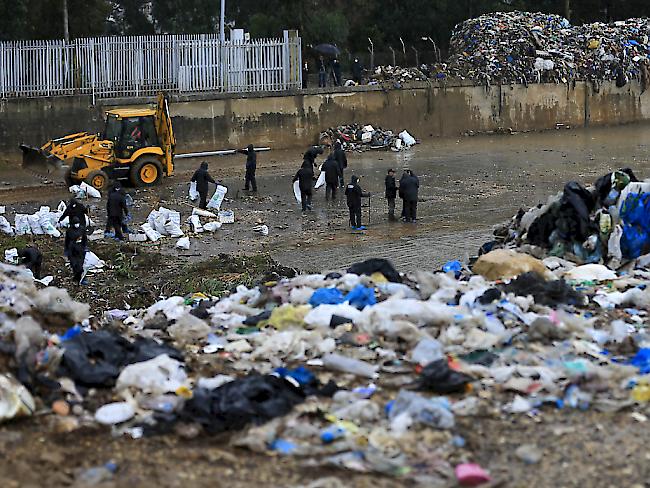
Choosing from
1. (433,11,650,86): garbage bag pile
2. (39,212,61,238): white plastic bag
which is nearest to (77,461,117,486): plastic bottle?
(39,212,61,238): white plastic bag

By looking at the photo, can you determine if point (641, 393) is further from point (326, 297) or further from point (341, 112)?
point (341, 112)

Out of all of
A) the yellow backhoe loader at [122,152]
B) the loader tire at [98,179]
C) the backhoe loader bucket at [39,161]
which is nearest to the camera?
the loader tire at [98,179]

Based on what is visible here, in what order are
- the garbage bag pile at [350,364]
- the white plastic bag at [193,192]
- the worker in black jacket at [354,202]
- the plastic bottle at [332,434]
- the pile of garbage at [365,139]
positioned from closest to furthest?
1. the plastic bottle at [332,434]
2. the garbage bag pile at [350,364]
3. the worker in black jacket at [354,202]
4. the white plastic bag at [193,192]
5. the pile of garbage at [365,139]

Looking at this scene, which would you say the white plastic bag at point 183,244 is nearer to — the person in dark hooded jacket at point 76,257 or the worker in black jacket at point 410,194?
the person in dark hooded jacket at point 76,257

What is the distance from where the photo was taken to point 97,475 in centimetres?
638

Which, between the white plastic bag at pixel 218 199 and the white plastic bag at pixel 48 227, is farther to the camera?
the white plastic bag at pixel 218 199

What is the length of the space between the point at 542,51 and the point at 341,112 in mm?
7824

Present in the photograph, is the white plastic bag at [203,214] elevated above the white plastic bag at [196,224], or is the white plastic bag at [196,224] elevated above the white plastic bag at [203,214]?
the white plastic bag at [203,214]

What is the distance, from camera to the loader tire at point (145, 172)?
22219 mm

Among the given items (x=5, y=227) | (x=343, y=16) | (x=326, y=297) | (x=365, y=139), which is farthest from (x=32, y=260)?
(x=343, y=16)

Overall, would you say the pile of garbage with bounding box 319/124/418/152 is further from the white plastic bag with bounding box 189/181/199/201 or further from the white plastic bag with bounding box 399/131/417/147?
the white plastic bag with bounding box 189/181/199/201

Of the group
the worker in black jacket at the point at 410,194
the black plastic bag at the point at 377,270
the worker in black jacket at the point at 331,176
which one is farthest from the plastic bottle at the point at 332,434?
the worker in black jacket at the point at 331,176

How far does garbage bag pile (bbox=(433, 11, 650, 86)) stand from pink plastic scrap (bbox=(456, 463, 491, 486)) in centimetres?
2686

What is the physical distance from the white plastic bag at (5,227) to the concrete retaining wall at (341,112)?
8428mm
